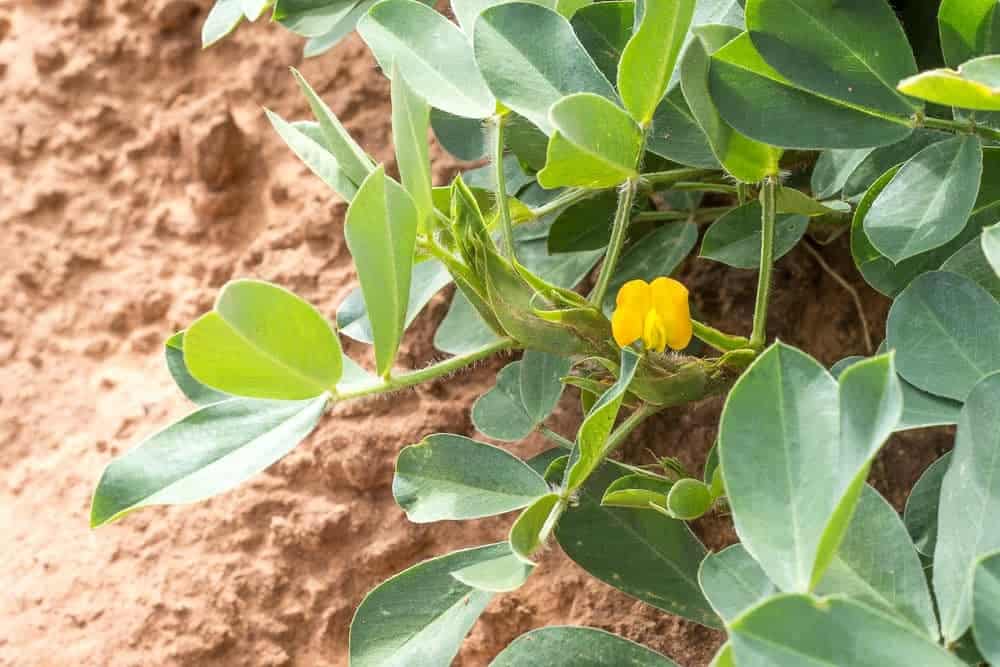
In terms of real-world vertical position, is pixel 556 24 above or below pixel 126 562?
above

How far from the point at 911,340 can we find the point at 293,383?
39cm

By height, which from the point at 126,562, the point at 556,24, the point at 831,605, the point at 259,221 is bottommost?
the point at 126,562

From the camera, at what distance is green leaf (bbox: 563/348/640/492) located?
63 cm

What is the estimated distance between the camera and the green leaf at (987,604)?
1.54ft

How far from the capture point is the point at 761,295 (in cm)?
78

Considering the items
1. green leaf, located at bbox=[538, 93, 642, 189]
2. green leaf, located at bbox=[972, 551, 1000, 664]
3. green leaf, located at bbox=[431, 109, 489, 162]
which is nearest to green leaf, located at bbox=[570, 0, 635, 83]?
green leaf, located at bbox=[538, 93, 642, 189]

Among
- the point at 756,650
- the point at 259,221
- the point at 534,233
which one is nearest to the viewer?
the point at 756,650

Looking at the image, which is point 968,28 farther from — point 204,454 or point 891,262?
point 204,454

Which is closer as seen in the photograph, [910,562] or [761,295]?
[910,562]

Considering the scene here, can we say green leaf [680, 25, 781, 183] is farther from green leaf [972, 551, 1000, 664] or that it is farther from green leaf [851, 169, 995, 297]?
green leaf [972, 551, 1000, 664]

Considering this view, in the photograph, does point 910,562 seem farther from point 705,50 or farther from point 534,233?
point 534,233

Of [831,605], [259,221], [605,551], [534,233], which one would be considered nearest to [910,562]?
[831,605]

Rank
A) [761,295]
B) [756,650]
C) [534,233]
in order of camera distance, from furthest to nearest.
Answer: [534,233] < [761,295] < [756,650]

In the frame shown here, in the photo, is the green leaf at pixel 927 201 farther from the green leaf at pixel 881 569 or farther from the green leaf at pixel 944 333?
the green leaf at pixel 881 569
